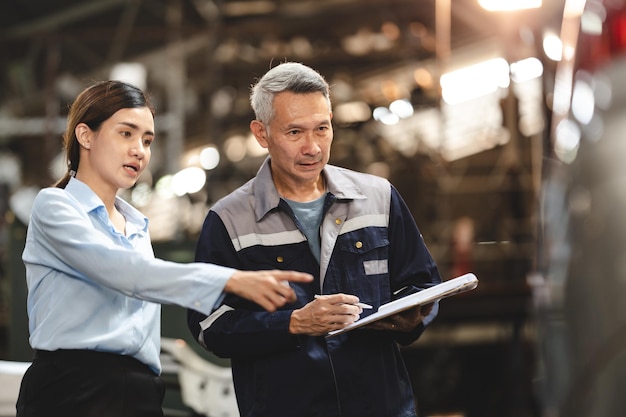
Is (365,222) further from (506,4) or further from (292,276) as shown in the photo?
(506,4)

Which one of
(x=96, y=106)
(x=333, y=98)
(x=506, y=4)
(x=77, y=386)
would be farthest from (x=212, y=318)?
(x=333, y=98)

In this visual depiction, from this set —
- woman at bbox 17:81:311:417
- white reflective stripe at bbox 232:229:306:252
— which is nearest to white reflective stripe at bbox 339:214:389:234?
white reflective stripe at bbox 232:229:306:252

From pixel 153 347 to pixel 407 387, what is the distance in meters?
0.60

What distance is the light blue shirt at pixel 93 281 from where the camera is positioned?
1671 mm

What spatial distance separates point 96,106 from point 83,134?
7 cm

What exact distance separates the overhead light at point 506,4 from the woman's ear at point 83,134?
5667 millimetres

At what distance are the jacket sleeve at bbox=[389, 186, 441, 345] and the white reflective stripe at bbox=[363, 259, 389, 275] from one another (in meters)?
0.05

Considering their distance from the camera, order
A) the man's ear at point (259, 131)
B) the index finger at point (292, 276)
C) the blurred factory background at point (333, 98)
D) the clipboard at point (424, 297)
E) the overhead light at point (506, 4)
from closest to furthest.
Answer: the index finger at point (292, 276) < the clipboard at point (424, 297) < the man's ear at point (259, 131) < the overhead light at point (506, 4) < the blurred factory background at point (333, 98)

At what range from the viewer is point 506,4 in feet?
23.4

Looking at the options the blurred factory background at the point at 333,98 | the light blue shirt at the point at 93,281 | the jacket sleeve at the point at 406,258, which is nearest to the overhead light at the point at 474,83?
the blurred factory background at the point at 333,98

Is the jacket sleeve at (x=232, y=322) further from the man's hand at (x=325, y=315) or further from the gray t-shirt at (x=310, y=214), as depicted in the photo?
the gray t-shirt at (x=310, y=214)

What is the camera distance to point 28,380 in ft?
5.93

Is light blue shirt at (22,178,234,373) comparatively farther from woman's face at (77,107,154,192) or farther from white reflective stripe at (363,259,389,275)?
white reflective stripe at (363,259,389,275)

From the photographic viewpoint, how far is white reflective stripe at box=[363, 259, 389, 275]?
2.03m
